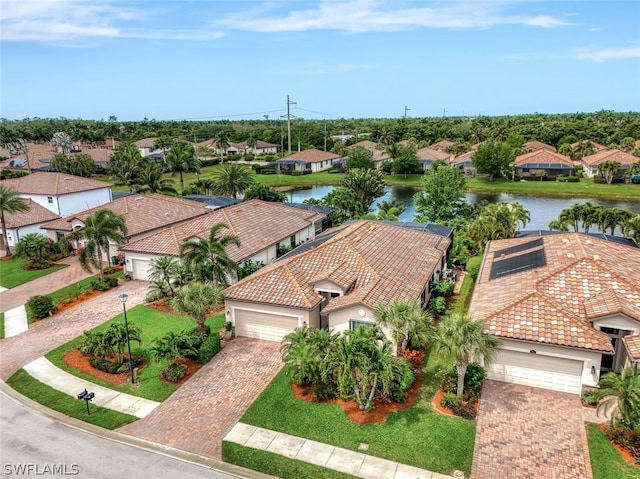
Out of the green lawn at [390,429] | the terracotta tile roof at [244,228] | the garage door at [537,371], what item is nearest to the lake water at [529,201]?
the terracotta tile roof at [244,228]

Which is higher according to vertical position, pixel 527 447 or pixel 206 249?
pixel 206 249

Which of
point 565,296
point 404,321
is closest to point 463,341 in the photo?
point 404,321

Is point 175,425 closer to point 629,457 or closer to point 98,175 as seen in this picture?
point 629,457

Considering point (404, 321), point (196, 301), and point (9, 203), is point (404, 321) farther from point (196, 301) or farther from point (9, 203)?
point (9, 203)

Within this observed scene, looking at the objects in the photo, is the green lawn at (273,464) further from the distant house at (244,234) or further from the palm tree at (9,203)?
the palm tree at (9,203)

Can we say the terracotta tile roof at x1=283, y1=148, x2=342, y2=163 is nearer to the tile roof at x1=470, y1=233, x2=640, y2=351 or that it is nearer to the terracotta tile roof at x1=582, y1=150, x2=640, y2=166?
the terracotta tile roof at x1=582, y1=150, x2=640, y2=166

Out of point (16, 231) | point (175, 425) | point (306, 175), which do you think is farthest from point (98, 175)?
point (175, 425)
